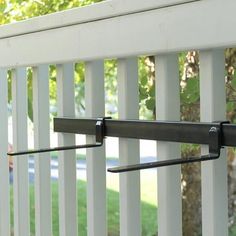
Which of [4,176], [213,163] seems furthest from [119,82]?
[4,176]

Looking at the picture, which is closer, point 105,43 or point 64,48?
point 105,43

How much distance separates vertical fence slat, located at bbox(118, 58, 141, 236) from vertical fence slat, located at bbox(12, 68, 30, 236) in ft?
1.40

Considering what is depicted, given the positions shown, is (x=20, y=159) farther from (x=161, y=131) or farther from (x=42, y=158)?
(x=161, y=131)

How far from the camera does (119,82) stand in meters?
0.97

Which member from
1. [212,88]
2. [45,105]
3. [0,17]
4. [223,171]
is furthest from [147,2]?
[0,17]

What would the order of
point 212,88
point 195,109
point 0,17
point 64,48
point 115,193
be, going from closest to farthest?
point 212,88 < point 64,48 < point 195,109 < point 0,17 < point 115,193

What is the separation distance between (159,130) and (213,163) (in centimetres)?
11

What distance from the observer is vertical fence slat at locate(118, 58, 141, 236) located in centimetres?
96

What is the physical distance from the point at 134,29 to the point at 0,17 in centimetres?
204

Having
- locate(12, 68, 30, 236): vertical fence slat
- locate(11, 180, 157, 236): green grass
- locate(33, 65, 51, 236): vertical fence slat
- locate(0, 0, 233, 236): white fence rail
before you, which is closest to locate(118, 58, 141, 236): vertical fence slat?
locate(0, 0, 233, 236): white fence rail

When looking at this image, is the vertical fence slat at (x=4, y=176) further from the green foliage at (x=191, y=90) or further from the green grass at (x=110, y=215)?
the green grass at (x=110, y=215)

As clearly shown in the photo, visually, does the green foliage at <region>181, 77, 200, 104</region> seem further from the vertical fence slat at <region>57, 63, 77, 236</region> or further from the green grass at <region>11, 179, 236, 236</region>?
the green grass at <region>11, 179, 236, 236</region>

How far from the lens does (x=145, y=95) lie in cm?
138

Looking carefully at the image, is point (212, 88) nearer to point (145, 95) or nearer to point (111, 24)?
point (111, 24)
